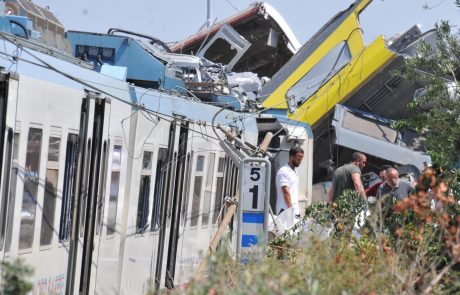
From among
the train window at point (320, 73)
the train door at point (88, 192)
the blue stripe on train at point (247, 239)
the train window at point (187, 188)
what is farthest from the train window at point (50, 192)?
the train window at point (320, 73)

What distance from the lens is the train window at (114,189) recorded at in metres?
12.5

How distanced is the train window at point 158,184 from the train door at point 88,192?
2209 mm

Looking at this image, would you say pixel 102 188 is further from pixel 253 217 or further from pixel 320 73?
pixel 320 73

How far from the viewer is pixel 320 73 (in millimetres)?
24297

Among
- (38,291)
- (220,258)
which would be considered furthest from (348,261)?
(38,291)

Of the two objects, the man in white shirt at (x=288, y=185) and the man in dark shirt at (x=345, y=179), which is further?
the man in dark shirt at (x=345, y=179)

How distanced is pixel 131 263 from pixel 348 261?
7000 millimetres

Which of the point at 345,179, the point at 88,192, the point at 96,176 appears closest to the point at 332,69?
the point at 345,179

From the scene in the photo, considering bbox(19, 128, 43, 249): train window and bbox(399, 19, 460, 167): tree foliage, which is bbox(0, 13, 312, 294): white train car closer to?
bbox(19, 128, 43, 249): train window

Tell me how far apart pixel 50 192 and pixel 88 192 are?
1.00m

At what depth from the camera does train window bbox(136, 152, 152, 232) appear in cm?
1371

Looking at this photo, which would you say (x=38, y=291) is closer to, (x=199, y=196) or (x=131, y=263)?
(x=131, y=263)

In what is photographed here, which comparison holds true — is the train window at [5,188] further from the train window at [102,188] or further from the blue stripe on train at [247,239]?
the blue stripe on train at [247,239]

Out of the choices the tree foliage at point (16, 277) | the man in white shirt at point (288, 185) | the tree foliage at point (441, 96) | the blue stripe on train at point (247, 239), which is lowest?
the blue stripe on train at point (247, 239)
